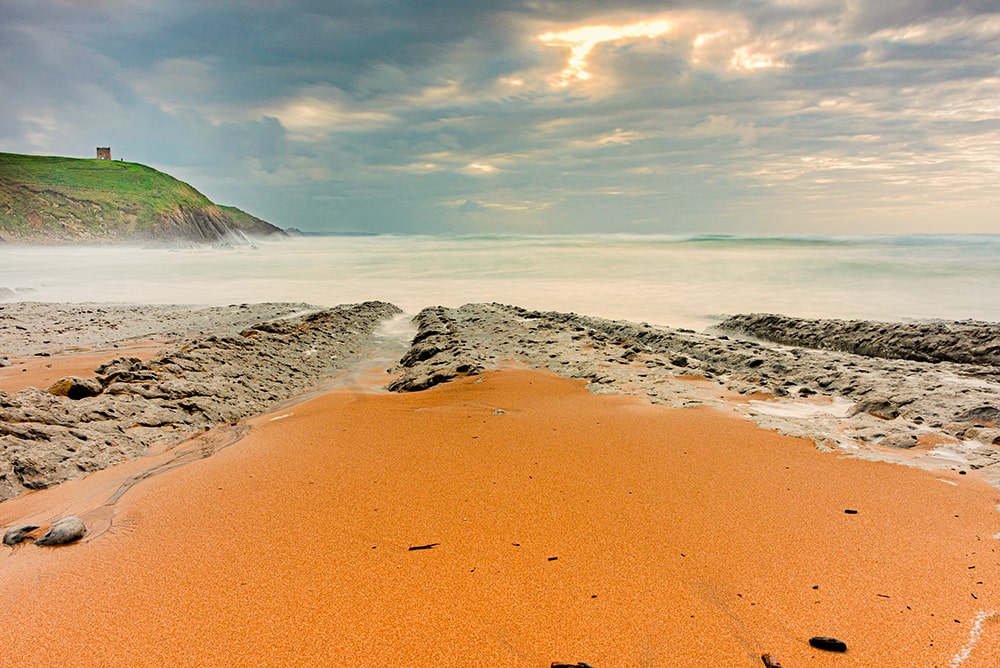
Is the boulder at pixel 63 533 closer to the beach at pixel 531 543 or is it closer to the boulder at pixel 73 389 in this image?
the beach at pixel 531 543

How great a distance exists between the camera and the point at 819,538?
7.66 ft

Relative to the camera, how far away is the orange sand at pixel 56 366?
5848 millimetres

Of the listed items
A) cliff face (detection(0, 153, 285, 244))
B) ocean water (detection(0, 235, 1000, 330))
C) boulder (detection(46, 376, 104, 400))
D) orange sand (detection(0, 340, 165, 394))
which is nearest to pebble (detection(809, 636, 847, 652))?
boulder (detection(46, 376, 104, 400))

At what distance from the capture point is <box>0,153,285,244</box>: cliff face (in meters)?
62.2

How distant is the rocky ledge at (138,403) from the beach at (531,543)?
22 cm

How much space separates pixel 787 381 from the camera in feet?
20.4

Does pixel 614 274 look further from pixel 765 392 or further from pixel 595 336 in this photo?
pixel 765 392

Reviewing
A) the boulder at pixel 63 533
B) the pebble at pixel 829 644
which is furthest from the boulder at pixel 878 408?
the boulder at pixel 63 533

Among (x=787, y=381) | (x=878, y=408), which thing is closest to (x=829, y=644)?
(x=878, y=408)

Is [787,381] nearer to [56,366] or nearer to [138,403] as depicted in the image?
[138,403]

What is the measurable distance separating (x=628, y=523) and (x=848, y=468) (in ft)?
5.23

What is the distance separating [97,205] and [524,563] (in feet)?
292

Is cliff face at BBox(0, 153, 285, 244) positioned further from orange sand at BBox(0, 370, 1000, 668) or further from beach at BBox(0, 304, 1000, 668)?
orange sand at BBox(0, 370, 1000, 668)

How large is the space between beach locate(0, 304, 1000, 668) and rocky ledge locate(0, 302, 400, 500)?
218 millimetres
